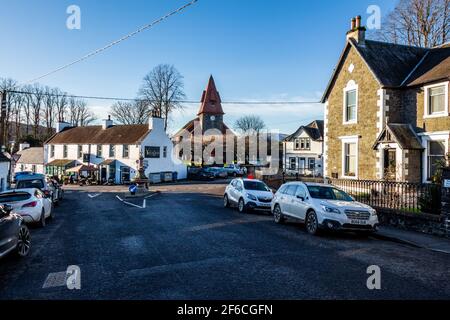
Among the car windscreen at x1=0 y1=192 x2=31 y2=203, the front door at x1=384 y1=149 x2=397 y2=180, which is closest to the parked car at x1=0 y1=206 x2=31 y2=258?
the car windscreen at x1=0 y1=192 x2=31 y2=203

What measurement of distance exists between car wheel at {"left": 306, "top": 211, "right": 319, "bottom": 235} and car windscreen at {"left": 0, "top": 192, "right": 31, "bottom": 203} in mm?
9595

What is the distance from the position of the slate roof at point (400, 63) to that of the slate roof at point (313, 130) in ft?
110

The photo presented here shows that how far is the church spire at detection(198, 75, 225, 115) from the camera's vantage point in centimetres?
8431

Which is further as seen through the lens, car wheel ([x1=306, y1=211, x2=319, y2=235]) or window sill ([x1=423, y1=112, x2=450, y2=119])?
window sill ([x1=423, y1=112, x2=450, y2=119])

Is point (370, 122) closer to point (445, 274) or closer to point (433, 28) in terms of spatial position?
point (445, 274)

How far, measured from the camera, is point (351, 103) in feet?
77.4

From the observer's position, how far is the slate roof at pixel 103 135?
52250mm

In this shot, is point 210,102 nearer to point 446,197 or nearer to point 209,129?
point 209,129

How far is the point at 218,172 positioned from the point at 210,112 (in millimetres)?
29682

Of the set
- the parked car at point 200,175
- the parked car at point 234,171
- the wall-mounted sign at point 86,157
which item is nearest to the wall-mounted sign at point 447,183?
the parked car at point 200,175

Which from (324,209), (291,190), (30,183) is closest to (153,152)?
(30,183)

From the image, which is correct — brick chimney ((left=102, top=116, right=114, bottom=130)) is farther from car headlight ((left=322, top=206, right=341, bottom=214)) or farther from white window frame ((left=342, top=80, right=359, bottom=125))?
car headlight ((left=322, top=206, right=341, bottom=214))

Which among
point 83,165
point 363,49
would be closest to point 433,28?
point 363,49

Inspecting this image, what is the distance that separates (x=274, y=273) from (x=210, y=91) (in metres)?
80.7
